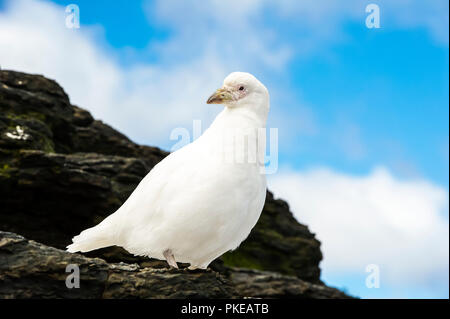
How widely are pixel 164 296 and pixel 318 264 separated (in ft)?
95.4

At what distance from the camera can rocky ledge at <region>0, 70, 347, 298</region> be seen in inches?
343

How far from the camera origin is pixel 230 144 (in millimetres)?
9945

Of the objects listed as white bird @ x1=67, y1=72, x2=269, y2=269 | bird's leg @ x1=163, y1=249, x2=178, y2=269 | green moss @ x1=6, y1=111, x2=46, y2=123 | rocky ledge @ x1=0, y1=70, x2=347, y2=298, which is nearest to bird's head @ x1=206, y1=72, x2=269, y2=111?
white bird @ x1=67, y1=72, x2=269, y2=269

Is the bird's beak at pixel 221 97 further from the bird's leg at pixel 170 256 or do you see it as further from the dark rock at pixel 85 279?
the dark rock at pixel 85 279

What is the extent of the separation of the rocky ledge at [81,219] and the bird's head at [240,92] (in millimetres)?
3120

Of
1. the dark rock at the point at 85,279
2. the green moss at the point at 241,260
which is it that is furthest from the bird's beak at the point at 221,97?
the green moss at the point at 241,260

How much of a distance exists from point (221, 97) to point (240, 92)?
37 centimetres

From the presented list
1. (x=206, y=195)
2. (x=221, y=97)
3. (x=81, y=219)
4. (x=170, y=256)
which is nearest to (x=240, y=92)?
(x=221, y=97)

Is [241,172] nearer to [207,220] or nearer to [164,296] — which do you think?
[207,220]

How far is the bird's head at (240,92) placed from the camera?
1044 cm

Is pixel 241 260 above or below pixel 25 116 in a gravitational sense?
below

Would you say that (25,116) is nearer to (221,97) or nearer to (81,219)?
(81,219)

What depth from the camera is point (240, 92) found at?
10492mm

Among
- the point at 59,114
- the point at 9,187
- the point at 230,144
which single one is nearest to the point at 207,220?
the point at 230,144
